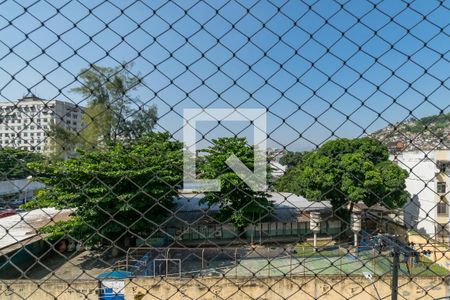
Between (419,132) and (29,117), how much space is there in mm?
1435

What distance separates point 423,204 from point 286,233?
436 cm

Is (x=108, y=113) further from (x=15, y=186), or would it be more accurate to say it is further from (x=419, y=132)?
(x=419, y=132)

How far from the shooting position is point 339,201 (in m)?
6.86

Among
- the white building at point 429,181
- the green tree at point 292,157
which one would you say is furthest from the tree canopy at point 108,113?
the white building at point 429,181

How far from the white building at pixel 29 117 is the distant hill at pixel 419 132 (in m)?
1.20

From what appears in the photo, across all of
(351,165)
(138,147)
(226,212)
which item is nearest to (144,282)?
(138,147)

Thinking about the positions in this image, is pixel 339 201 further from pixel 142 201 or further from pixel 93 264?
pixel 93 264

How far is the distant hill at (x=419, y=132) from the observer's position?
1224 mm

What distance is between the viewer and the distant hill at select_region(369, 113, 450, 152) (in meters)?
1.22

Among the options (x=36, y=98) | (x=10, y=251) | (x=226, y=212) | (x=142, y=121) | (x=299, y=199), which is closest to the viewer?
(x=36, y=98)

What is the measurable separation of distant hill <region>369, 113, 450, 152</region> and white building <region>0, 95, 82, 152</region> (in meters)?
1.20

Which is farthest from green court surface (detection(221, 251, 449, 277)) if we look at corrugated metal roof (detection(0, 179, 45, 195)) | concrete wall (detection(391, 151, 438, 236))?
corrugated metal roof (detection(0, 179, 45, 195))

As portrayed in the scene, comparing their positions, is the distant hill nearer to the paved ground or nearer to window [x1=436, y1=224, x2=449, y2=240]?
window [x1=436, y1=224, x2=449, y2=240]

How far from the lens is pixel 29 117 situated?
1.08 metres
